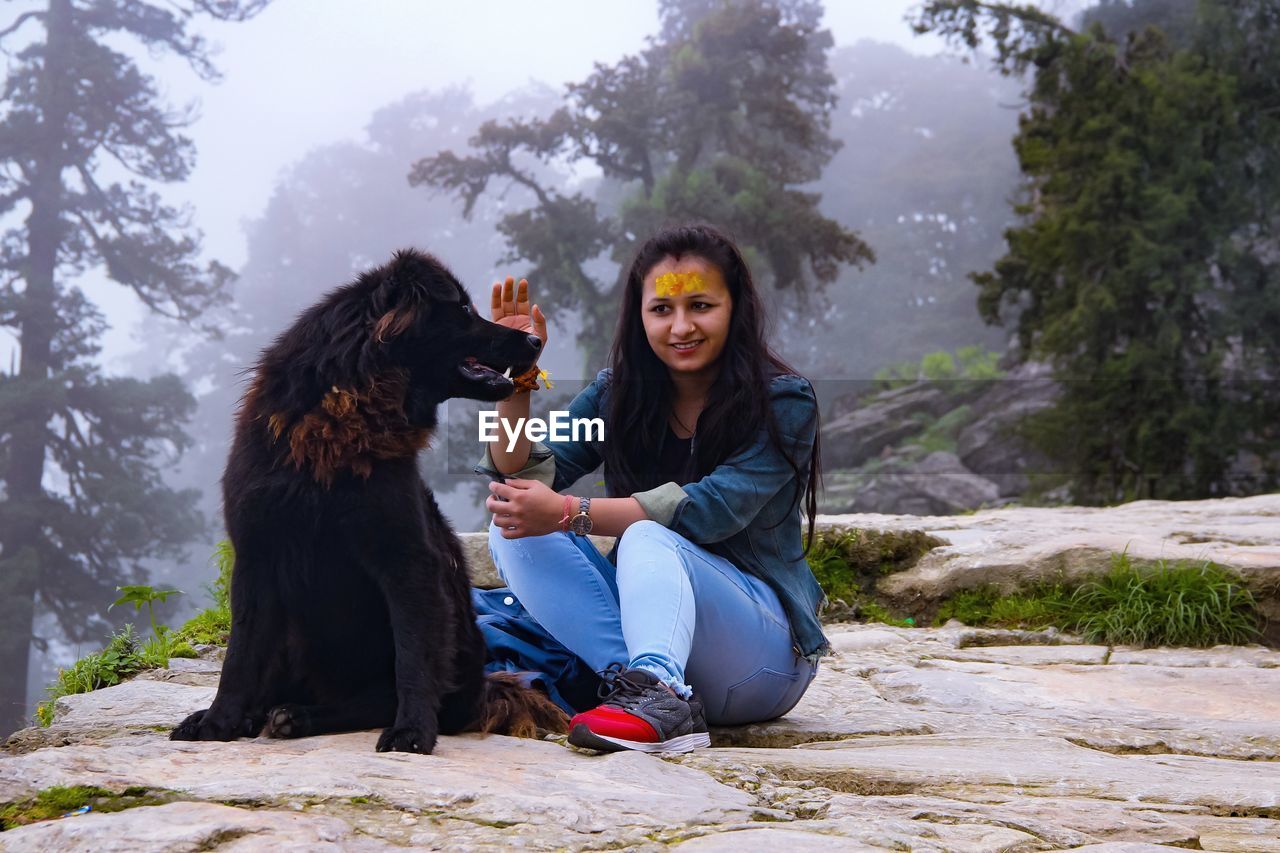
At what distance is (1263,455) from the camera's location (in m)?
11.4

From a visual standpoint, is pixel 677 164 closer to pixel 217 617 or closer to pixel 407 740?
pixel 217 617

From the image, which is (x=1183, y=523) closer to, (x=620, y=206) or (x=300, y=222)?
(x=620, y=206)

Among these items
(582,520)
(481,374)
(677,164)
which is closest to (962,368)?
(677,164)

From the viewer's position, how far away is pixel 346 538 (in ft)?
7.94

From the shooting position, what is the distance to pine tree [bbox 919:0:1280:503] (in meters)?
11.5

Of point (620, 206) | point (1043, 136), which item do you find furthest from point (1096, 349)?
point (620, 206)

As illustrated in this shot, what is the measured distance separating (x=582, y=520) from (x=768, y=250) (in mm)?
15898

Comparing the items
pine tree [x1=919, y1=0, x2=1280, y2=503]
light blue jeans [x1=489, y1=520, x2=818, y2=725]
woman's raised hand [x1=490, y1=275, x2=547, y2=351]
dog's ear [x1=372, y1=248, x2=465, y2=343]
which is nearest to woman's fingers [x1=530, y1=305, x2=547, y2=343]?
woman's raised hand [x1=490, y1=275, x2=547, y2=351]

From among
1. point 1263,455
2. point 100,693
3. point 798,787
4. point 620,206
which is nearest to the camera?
point 798,787

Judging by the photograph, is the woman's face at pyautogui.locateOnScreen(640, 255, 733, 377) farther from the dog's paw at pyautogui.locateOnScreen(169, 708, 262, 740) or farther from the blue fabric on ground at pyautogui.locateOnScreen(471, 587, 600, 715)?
the dog's paw at pyautogui.locateOnScreen(169, 708, 262, 740)

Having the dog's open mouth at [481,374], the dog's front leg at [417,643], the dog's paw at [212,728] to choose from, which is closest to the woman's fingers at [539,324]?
the dog's open mouth at [481,374]

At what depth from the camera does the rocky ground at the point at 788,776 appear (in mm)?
1749

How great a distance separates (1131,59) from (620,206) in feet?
29.8

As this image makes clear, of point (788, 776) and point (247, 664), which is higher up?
point (247, 664)
